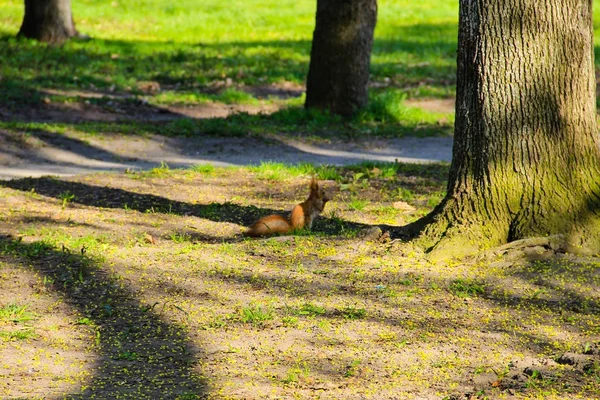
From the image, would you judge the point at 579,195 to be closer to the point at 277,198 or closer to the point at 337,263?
the point at 337,263

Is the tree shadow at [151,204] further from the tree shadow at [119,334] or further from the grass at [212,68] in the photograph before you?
the grass at [212,68]

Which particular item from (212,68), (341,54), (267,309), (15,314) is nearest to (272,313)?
(267,309)

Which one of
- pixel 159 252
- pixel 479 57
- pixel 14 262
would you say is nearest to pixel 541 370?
pixel 479 57

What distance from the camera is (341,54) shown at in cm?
1252

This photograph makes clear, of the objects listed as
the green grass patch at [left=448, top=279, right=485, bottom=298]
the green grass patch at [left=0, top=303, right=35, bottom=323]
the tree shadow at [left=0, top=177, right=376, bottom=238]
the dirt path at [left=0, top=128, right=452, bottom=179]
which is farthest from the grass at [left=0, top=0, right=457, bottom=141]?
the green grass patch at [left=448, top=279, right=485, bottom=298]

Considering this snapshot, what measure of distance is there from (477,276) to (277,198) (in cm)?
314

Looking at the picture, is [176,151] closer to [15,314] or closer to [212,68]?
[15,314]

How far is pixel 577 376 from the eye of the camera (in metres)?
4.43

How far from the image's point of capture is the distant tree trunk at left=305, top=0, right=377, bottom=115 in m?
12.4

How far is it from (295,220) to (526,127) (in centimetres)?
198

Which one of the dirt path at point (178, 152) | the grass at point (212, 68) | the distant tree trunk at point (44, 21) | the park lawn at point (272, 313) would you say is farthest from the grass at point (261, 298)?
the distant tree trunk at point (44, 21)

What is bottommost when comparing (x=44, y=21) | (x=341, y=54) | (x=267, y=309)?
(x=267, y=309)

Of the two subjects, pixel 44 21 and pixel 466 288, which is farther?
pixel 44 21

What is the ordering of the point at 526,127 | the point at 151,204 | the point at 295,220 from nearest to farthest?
the point at 526,127 → the point at 295,220 → the point at 151,204
